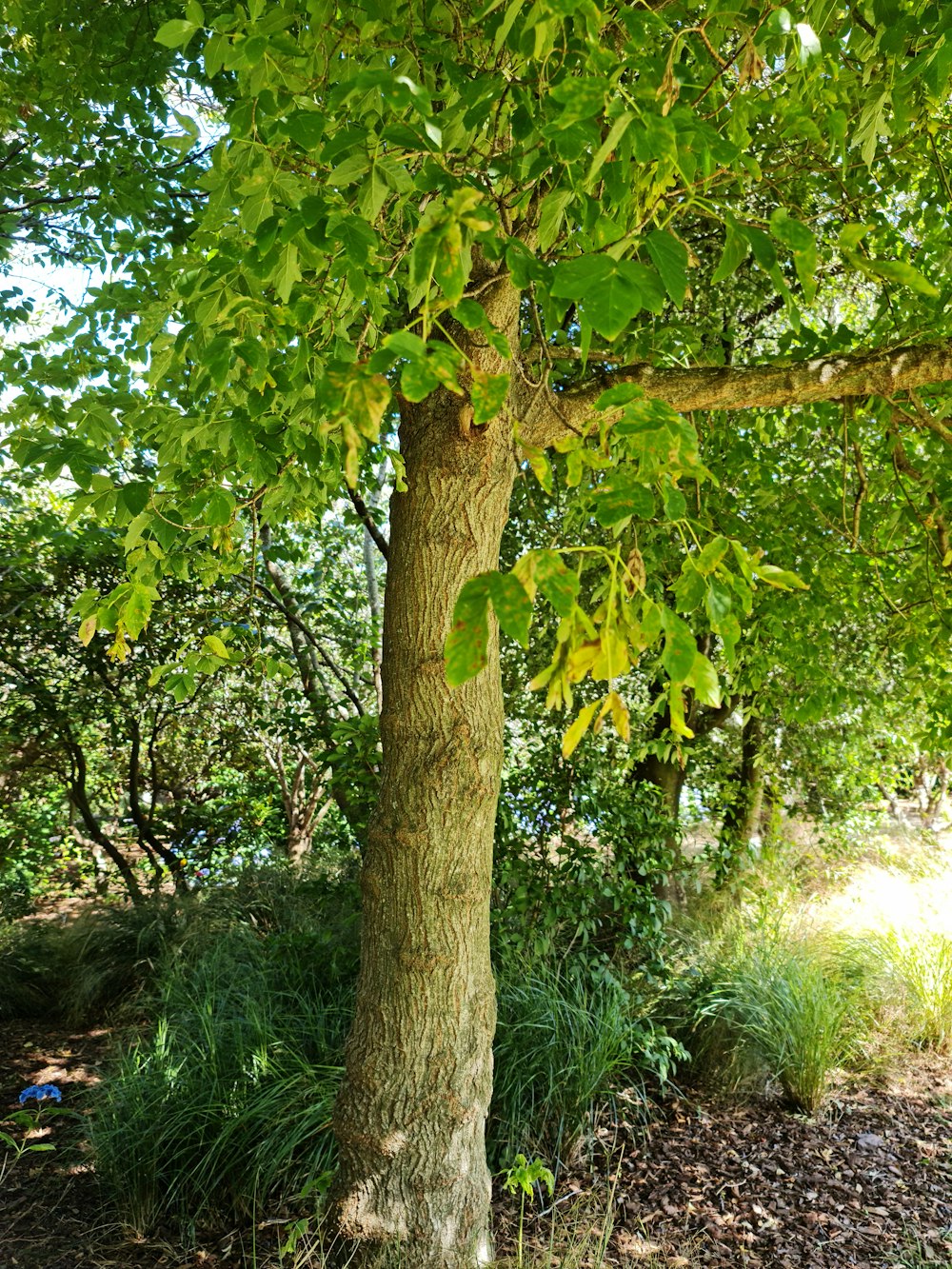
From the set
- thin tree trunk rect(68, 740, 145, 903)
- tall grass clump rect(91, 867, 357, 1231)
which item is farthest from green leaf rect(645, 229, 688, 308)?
thin tree trunk rect(68, 740, 145, 903)

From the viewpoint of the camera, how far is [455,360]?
1.22m

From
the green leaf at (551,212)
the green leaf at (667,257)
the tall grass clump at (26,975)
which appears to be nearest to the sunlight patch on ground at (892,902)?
the tall grass clump at (26,975)

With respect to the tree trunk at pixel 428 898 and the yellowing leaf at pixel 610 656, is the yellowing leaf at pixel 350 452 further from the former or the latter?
the tree trunk at pixel 428 898

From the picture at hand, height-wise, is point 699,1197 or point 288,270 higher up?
point 288,270

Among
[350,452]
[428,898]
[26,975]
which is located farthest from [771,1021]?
[26,975]

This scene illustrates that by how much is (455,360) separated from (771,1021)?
162 inches

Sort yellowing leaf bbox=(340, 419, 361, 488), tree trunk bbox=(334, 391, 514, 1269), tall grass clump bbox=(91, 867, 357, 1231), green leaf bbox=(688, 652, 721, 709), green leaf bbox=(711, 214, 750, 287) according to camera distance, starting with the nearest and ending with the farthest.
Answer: yellowing leaf bbox=(340, 419, 361, 488) < green leaf bbox=(688, 652, 721, 709) < green leaf bbox=(711, 214, 750, 287) < tree trunk bbox=(334, 391, 514, 1269) < tall grass clump bbox=(91, 867, 357, 1231)

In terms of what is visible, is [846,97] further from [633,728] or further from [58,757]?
[58,757]

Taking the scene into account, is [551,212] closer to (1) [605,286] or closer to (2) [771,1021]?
(1) [605,286]

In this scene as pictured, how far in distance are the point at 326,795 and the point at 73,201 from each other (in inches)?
146

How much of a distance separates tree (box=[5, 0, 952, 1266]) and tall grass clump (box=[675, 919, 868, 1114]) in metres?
2.06

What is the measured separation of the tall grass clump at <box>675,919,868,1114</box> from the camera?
426 centimetres

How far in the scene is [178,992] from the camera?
4250 millimetres

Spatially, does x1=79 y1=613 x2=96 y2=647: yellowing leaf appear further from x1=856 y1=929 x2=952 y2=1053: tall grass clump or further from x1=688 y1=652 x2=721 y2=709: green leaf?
x1=856 y1=929 x2=952 y2=1053: tall grass clump
